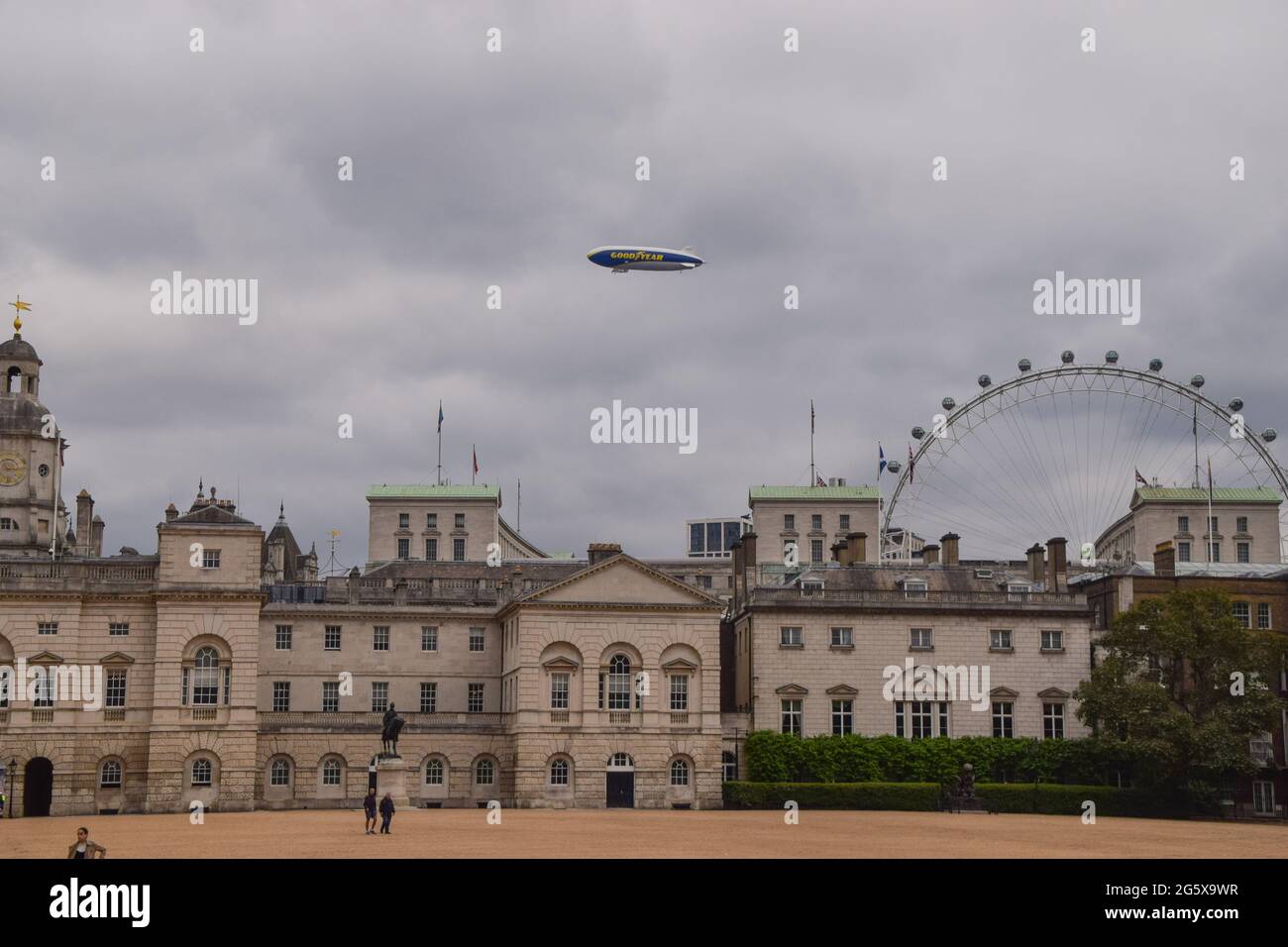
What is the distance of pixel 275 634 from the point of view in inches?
3546

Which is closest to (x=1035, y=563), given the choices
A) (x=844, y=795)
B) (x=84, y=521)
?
(x=844, y=795)

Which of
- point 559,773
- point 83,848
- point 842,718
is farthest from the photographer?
point 842,718

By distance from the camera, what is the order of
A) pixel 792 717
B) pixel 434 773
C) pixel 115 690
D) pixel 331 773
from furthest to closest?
pixel 792 717 → pixel 434 773 → pixel 331 773 → pixel 115 690

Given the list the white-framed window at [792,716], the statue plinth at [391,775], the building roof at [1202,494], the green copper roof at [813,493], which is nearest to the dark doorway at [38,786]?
the statue plinth at [391,775]

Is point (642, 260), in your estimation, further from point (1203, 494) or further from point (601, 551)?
point (1203, 494)

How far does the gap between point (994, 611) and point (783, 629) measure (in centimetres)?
1188

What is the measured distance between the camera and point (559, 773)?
3351 inches

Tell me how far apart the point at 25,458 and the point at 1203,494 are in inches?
3849

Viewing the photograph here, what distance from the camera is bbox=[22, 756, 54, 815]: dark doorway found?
80562mm

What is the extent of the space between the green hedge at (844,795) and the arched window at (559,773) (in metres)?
9.28

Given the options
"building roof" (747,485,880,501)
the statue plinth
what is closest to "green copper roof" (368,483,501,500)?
"building roof" (747,485,880,501)

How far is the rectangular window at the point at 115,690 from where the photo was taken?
82312mm
